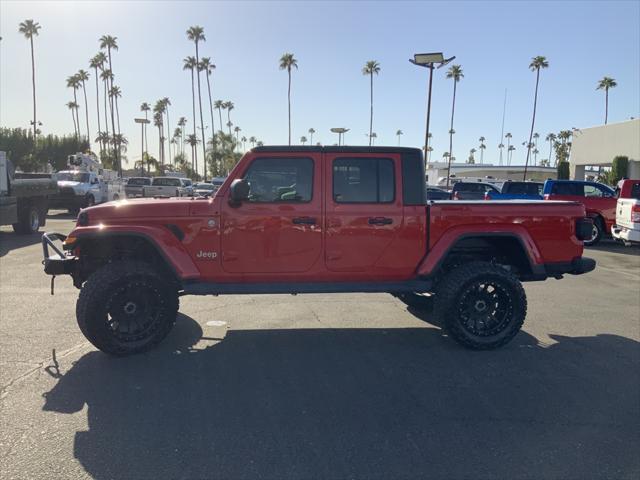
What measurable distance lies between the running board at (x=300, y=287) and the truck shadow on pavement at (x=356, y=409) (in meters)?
0.61

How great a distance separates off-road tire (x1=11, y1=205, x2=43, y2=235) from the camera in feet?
47.0

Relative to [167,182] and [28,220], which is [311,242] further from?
[167,182]

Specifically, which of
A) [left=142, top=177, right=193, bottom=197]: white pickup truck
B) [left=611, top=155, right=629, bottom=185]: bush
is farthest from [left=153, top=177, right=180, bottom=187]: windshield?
[left=611, top=155, right=629, bottom=185]: bush

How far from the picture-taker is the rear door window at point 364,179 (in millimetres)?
5211

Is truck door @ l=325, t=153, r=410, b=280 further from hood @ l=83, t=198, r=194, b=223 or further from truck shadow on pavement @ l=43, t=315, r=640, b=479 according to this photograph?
hood @ l=83, t=198, r=194, b=223

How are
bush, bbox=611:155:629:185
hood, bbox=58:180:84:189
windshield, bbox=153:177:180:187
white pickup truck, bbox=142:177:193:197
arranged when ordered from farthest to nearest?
bush, bbox=611:155:629:185, windshield, bbox=153:177:180:187, white pickup truck, bbox=142:177:193:197, hood, bbox=58:180:84:189

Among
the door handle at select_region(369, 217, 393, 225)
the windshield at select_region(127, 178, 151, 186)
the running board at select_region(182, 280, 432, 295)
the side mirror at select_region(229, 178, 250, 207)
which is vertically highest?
the side mirror at select_region(229, 178, 250, 207)

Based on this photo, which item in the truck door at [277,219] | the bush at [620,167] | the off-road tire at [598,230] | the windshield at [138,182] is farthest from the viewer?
the bush at [620,167]

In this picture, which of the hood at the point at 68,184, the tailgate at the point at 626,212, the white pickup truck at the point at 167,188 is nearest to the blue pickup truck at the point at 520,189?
the tailgate at the point at 626,212

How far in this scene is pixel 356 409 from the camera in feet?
12.6

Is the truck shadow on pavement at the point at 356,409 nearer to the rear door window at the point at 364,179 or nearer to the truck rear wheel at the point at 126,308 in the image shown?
the truck rear wheel at the point at 126,308

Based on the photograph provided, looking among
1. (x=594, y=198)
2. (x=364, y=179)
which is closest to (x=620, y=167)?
(x=594, y=198)

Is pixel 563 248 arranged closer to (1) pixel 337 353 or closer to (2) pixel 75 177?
(1) pixel 337 353

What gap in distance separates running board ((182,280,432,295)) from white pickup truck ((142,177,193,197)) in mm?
21933
